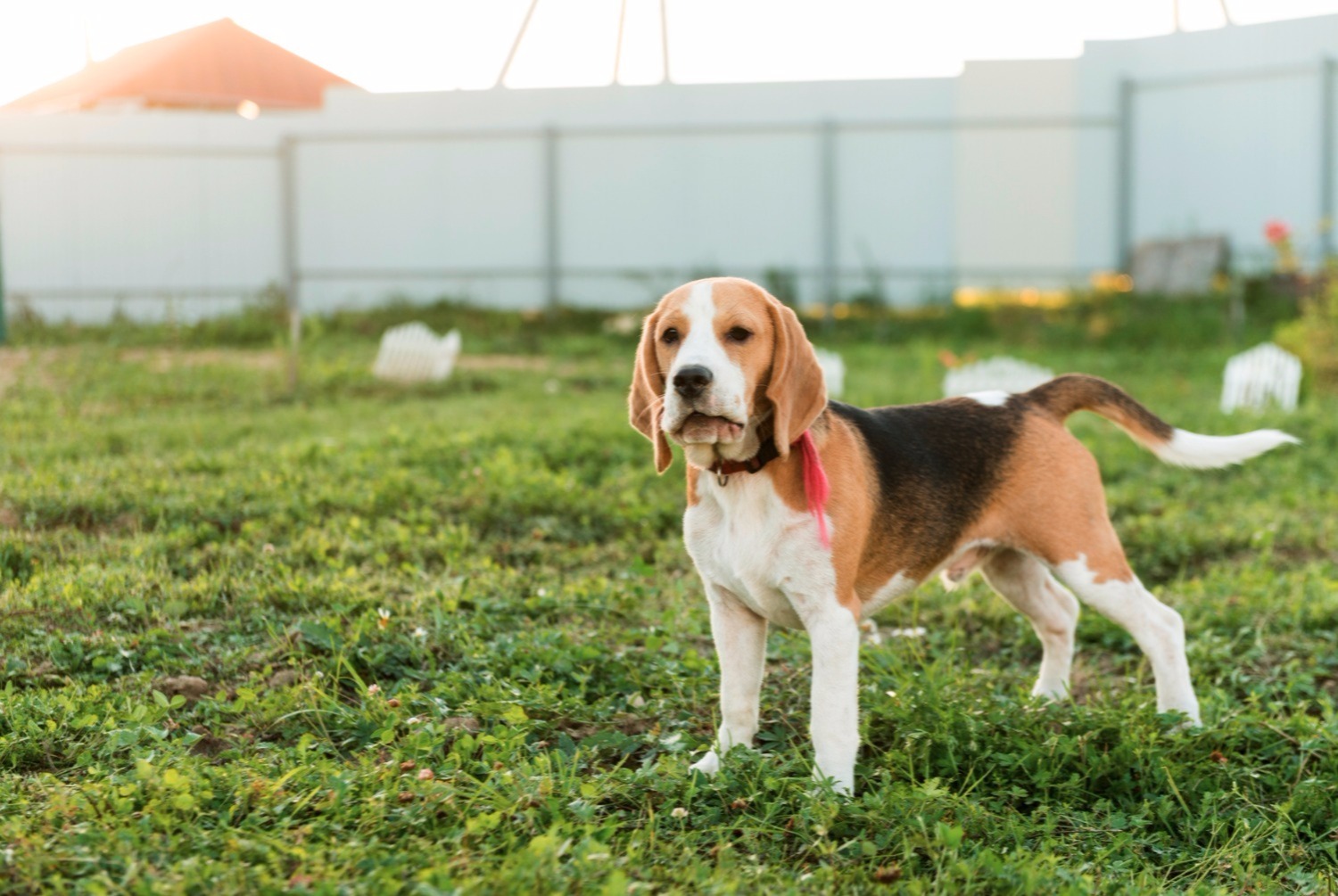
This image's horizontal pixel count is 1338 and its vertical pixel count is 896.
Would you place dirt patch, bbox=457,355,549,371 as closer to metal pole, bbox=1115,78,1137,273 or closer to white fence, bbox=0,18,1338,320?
white fence, bbox=0,18,1338,320

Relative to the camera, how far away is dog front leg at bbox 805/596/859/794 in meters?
3.68

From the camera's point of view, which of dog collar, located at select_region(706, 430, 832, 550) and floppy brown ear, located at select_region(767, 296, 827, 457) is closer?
floppy brown ear, located at select_region(767, 296, 827, 457)

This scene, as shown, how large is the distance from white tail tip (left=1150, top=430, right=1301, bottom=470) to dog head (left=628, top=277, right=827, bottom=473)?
1617 mm

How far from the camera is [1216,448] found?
4566mm

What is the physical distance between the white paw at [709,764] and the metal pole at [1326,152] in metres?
14.2

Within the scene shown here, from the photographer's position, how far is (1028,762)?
158 inches

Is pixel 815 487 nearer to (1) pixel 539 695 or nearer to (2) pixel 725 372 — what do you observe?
(2) pixel 725 372

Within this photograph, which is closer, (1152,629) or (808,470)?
(808,470)

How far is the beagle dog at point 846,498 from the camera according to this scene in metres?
3.64

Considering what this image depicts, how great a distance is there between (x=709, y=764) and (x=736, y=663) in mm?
311

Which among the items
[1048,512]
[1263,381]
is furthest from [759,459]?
[1263,381]

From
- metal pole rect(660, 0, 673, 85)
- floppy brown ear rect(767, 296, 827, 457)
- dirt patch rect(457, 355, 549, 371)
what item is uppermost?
metal pole rect(660, 0, 673, 85)

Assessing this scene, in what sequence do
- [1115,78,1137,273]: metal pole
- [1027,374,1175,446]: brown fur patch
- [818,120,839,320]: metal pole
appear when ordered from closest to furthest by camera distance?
[1027,374,1175,446]: brown fur patch
[1115,78,1137,273]: metal pole
[818,120,839,320]: metal pole

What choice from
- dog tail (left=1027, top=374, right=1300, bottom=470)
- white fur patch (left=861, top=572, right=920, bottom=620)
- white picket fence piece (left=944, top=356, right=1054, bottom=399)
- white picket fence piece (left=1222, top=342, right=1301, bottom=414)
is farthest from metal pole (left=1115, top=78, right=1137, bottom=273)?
white fur patch (left=861, top=572, right=920, bottom=620)
